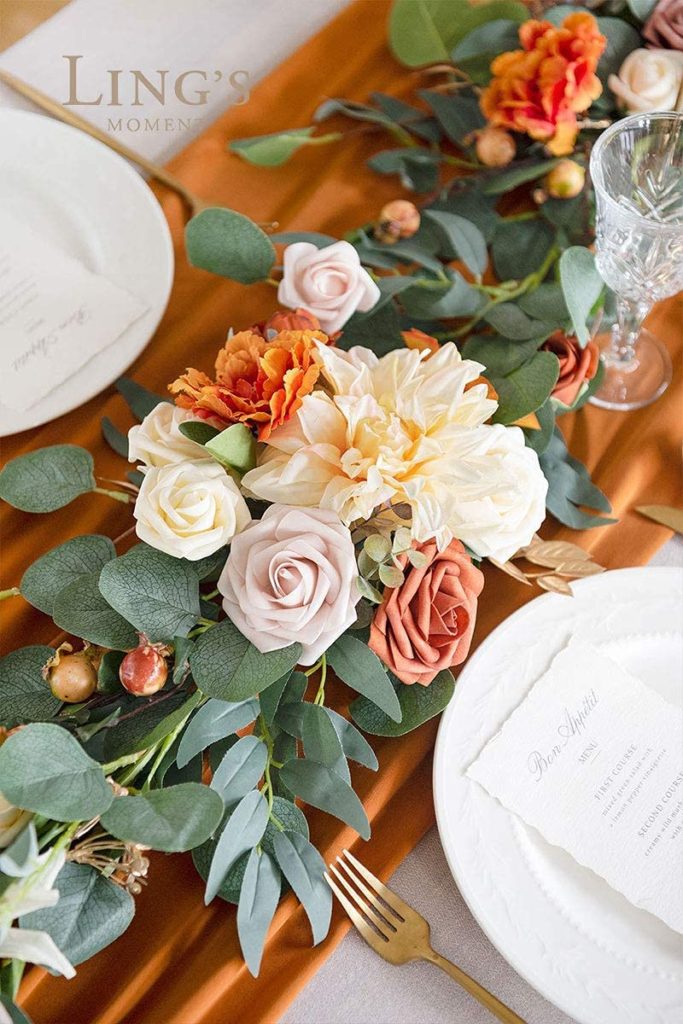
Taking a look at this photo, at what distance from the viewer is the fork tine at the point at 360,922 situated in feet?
1.82

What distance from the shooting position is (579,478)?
709 mm

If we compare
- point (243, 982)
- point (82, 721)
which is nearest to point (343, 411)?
point (82, 721)

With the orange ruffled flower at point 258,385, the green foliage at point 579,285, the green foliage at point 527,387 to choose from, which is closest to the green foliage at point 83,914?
the orange ruffled flower at point 258,385

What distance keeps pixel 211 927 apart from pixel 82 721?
0.50ft

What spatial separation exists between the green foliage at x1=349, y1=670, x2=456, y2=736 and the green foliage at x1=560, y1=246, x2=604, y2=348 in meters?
0.28

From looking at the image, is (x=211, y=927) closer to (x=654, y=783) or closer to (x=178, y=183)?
(x=654, y=783)

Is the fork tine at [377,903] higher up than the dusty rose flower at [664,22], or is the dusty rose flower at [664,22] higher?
the dusty rose flower at [664,22]

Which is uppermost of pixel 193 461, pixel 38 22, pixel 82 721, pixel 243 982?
pixel 38 22

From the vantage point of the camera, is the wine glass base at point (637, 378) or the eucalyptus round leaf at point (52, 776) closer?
the eucalyptus round leaf at point (52, 776)

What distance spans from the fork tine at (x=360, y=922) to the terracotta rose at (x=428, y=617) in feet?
0.46

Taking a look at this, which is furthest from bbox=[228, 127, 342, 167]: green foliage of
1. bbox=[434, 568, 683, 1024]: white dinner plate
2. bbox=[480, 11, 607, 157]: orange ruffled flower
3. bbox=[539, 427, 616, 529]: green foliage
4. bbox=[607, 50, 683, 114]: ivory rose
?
bbox=[434, 568, 683, 1024]: white dinner plate

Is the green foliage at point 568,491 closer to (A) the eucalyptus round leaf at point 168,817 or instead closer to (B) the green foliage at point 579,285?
(B) the green foliage at point 579,285

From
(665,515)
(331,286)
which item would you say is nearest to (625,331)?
(665,515)

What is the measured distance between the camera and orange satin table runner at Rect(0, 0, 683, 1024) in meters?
0.54
